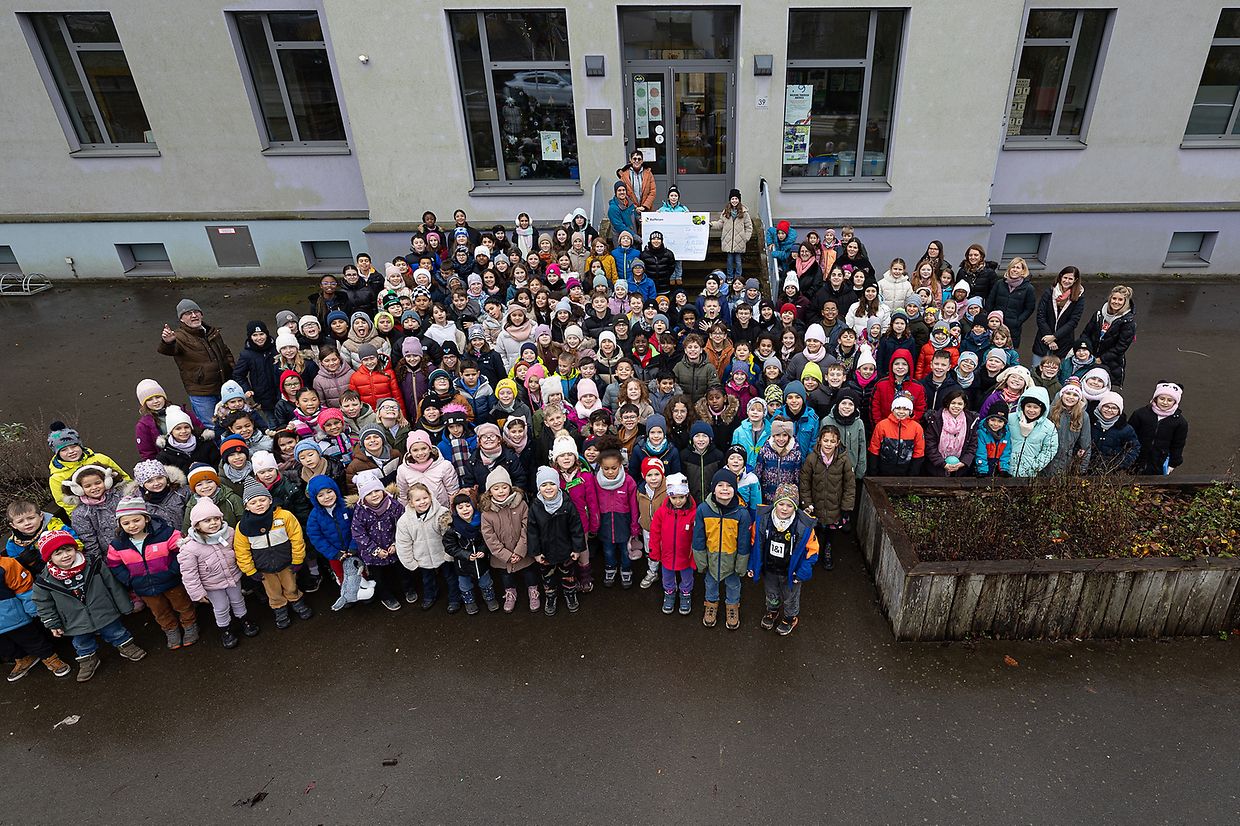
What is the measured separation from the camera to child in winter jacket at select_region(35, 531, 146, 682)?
4.73 meters

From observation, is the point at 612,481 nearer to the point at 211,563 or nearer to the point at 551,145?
the point at 211,563

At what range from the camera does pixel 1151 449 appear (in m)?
5.85

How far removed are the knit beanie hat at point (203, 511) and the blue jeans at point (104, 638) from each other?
43.4 inches

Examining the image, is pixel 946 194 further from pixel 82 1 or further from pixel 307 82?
pixel 82 1

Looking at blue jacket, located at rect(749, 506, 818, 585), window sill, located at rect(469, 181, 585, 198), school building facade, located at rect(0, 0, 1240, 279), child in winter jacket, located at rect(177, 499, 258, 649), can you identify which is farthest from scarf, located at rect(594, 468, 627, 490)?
window sill, located at rect(469, 181, 585, 198)

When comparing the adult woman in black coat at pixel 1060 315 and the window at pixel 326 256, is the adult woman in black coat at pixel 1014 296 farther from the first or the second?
the window at pixel 326 256

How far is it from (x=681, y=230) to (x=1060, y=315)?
5.17 meters

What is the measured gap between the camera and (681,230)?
10.1 metres

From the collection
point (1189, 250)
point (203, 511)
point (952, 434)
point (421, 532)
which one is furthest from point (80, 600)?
point (1189, 250)

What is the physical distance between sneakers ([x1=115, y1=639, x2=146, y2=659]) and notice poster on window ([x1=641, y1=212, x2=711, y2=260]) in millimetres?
7897

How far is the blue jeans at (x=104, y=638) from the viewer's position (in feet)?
16.7

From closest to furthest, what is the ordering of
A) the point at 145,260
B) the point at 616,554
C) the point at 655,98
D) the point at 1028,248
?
the point at 616,554 → the point at 655,98 → the point at 1028,248 → the point at 145,260

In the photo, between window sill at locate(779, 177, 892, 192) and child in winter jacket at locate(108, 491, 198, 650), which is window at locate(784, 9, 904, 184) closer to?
window sill at locate(779, 177, 892, 192)

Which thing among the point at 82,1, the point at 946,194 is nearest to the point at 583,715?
the point at 946,194
